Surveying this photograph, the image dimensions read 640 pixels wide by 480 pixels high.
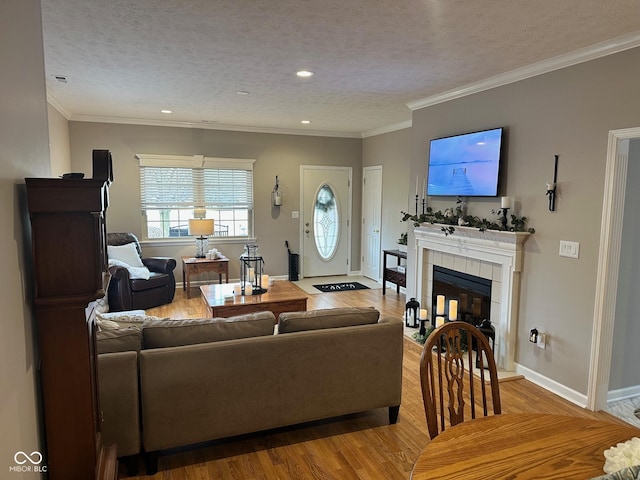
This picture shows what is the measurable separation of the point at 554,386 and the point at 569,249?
1.12 m

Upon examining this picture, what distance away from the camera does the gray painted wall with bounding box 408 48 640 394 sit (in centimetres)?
293

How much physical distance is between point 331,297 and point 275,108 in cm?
282

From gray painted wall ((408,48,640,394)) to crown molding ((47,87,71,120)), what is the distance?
460 cm

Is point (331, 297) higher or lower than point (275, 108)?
lower

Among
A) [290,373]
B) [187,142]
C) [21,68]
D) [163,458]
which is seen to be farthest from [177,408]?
[187,142]

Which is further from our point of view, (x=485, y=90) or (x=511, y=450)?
(x=485, y=90)

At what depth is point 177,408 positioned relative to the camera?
92.0 inches

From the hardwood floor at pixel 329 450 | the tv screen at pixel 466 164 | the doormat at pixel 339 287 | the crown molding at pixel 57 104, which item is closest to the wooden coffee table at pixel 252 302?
the hardwood floor at pixel 329 450

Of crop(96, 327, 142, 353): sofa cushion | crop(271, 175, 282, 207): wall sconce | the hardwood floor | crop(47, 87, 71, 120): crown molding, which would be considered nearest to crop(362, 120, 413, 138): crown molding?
crop(271, 175, 282, 207): wall sconce

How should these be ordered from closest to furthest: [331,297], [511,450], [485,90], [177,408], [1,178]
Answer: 1. [1,178]
2. [511,450]
3. [177,408]
4. [485,90]
5. [331,297]

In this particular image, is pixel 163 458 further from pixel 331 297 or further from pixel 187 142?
pixel 187 142

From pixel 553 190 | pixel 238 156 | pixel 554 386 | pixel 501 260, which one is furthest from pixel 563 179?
pixel 238 156

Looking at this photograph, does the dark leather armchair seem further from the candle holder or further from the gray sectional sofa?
the candle holder

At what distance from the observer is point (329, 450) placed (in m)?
2.55
